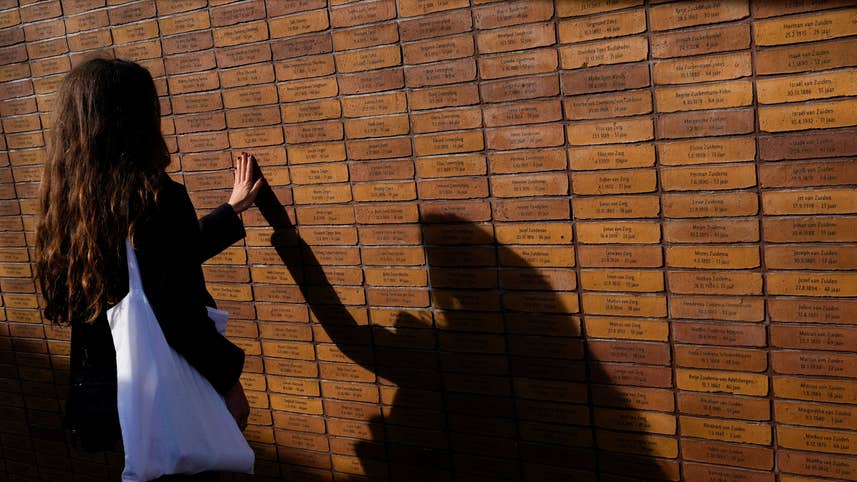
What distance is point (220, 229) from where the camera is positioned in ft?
9.82

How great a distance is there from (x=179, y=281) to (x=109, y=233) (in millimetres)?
259

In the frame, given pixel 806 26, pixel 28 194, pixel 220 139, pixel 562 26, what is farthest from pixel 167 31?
pixel 806 26

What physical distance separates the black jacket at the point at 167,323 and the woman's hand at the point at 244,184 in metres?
0.53

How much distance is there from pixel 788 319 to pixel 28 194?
11.7 feet

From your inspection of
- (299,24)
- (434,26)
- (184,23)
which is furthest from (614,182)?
(184,23)

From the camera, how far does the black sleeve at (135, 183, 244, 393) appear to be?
2.46 meters

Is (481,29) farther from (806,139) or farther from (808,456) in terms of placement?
(808,456)

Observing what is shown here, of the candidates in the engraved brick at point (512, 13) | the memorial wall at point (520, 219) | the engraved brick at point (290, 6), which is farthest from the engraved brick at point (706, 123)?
the engraved brick at point (290, 6)

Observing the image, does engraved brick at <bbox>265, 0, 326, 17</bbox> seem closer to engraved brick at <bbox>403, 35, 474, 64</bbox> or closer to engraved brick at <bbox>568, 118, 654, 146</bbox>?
engraved brick at <bbox>403, 35, 474, 64</bbox>

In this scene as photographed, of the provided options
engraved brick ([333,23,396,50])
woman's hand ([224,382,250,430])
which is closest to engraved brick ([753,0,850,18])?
engraved brick ([333,23,396,50])

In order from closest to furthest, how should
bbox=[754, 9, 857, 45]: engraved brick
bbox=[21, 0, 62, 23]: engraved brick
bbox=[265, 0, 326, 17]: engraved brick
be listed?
bbox=[754, 9, 857, 45]: engraved brick
bbox=[265, 0, 326, 17]: engraved brick
bbox=[21, 0, 62, 23]: engraved brick

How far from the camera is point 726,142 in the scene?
2.45 meters

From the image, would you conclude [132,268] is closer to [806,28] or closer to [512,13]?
[512,13]

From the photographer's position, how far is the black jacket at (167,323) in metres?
2.47
